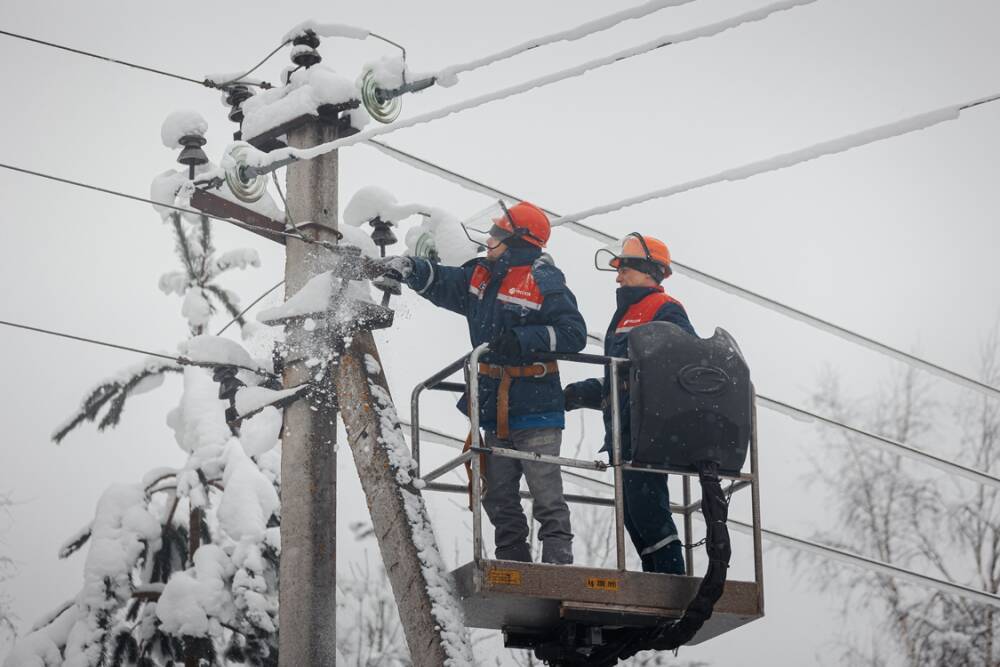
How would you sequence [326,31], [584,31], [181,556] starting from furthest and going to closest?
[181,556] → [326,31] → [584,31]

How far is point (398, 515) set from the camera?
6.45 m

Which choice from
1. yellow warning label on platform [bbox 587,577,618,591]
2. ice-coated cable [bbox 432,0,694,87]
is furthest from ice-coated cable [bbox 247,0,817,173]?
yellow warning label on platform [bbox 587,577,618,591]

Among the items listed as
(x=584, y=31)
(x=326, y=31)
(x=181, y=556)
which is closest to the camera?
(x=584, y=31)

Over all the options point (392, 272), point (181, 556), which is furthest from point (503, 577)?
point (181, 556)

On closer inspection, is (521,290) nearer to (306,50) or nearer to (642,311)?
(642,311)

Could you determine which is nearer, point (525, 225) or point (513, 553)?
point (513, 553)

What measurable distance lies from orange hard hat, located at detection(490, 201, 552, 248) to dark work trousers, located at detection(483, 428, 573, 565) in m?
1.03

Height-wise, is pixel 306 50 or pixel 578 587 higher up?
pixel 306 50

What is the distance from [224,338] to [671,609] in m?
2.70

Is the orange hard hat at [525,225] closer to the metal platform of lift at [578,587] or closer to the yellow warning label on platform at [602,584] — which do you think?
the metal platform of lift at [578,587]

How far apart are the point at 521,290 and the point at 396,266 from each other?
28.2 inches

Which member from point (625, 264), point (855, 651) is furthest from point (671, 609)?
point (855, 651)

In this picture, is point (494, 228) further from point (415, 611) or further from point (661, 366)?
point (415, 611)

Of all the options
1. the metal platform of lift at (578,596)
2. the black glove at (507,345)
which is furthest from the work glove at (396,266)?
the metal platform of lift at (578,596)
